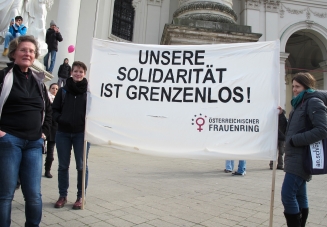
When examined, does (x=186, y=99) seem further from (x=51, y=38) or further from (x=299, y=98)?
(x=51, y=38)

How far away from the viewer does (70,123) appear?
3.50 meters

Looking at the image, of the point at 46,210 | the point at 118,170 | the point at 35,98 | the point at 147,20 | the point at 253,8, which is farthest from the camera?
the point at 253,8

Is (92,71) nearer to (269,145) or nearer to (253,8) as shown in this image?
(269,145)

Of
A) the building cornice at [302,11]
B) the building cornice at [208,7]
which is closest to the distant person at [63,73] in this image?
the building cornice at [208,7]

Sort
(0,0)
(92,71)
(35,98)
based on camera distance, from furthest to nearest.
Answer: (0,0) < (92,71) < (35,98)

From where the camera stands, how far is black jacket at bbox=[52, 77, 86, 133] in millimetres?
3514

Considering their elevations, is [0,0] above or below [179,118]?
above

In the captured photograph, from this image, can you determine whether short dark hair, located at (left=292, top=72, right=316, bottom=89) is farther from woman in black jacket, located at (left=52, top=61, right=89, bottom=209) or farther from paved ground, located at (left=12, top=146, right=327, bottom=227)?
woman in black jacket, located at (left=52, top=61, right=89, bottom=209)

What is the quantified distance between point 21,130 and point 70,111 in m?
1.27

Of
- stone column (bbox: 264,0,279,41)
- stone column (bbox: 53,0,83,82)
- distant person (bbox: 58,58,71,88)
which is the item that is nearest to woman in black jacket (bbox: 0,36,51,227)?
distant person (bbox: 58,58,71,88)

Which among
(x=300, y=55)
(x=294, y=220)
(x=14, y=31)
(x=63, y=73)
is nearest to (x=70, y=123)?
(x=294, y=220)

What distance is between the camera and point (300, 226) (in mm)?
2666

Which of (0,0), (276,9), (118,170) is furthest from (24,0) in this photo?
(276,9)

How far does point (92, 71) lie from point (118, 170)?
296 centimetres
